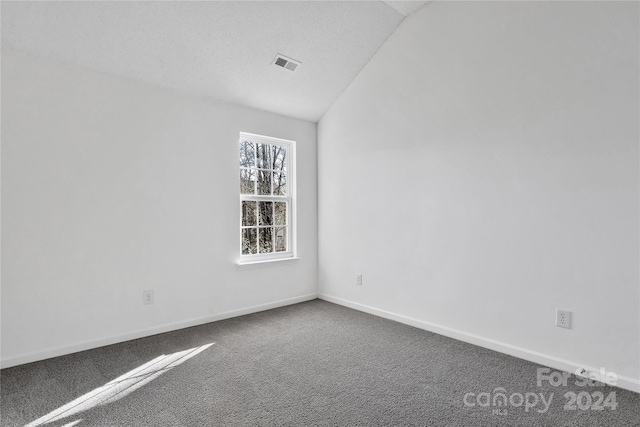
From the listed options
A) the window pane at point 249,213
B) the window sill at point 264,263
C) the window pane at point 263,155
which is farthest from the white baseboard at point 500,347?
the window pane at point 263,155

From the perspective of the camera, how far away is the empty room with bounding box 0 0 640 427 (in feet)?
7.07

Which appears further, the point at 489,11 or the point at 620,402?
the point at 489,11

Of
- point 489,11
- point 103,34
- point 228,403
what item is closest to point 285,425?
point 228,403

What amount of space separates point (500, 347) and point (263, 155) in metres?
2.99

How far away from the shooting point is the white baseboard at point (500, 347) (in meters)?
2.18

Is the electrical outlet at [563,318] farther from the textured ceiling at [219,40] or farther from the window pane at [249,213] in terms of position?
the window pane at [249,213]

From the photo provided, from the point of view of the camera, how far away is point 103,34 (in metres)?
2.64

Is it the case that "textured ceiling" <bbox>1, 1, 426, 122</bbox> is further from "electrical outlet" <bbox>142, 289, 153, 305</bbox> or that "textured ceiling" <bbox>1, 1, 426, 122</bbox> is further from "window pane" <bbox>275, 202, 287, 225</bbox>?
"electrical outlet" <bbox>142, 289, 153, 305</bbox>

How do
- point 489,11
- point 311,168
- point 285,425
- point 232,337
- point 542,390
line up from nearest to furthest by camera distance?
1. point 285,425
2. point 542,390
3. point 489,11
4. point 232,337
5. point 311,168

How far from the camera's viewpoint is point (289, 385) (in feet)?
7.34

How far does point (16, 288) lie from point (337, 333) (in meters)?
2.50

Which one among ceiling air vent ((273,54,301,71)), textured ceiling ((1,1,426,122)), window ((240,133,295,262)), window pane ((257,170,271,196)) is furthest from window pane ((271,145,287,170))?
ceiling air vent ((273,54,301,71))

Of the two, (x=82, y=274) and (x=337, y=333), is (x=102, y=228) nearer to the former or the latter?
(x=82, y=274)

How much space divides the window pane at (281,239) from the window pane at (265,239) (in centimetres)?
9
